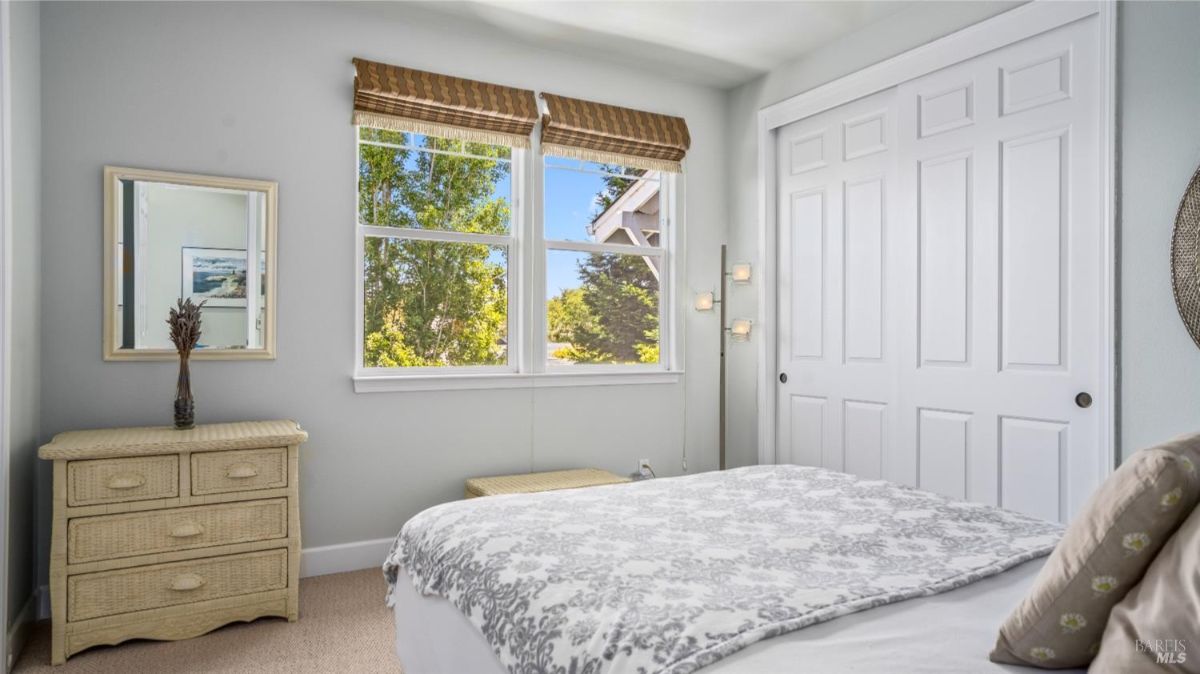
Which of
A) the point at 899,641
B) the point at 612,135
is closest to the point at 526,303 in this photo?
the point at 612,135

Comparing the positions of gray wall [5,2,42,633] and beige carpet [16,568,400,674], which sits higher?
gray wall [5,2,42,633]

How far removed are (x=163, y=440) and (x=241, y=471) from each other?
0.28 meters

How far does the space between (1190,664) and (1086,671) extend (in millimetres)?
190

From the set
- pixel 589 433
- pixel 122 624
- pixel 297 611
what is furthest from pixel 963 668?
pixel 589 433

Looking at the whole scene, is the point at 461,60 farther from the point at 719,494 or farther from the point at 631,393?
the point at 719,494

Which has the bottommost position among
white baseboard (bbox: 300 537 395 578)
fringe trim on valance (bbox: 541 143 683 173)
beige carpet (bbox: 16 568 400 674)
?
beige carpet (bbox: 16 568 400 674)

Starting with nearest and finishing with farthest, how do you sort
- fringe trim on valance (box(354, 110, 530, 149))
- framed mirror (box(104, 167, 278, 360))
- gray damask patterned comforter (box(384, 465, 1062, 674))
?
gray damask patterned comforter (box(384, 465, 1062, 674))
framed mirror (box(104, 167, 278, 360))
fringe trim on valance (box(354, 110, 530, 149))

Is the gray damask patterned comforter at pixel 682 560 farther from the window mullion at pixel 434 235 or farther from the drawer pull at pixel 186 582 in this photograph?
the window mullion at pixel 434 235

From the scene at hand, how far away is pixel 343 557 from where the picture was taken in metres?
3.33

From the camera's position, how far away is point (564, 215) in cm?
400

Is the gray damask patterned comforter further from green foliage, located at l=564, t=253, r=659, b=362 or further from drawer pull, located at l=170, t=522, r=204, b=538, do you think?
green foliage, located at l=564, t=253, r=659, b=362

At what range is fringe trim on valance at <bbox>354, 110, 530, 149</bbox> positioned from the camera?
3355 millimetres

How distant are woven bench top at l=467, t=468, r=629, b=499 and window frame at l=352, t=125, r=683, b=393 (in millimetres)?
475

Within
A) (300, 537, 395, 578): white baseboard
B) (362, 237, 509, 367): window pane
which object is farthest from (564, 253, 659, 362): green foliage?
(300, 537, 395, 578): white baseboard
